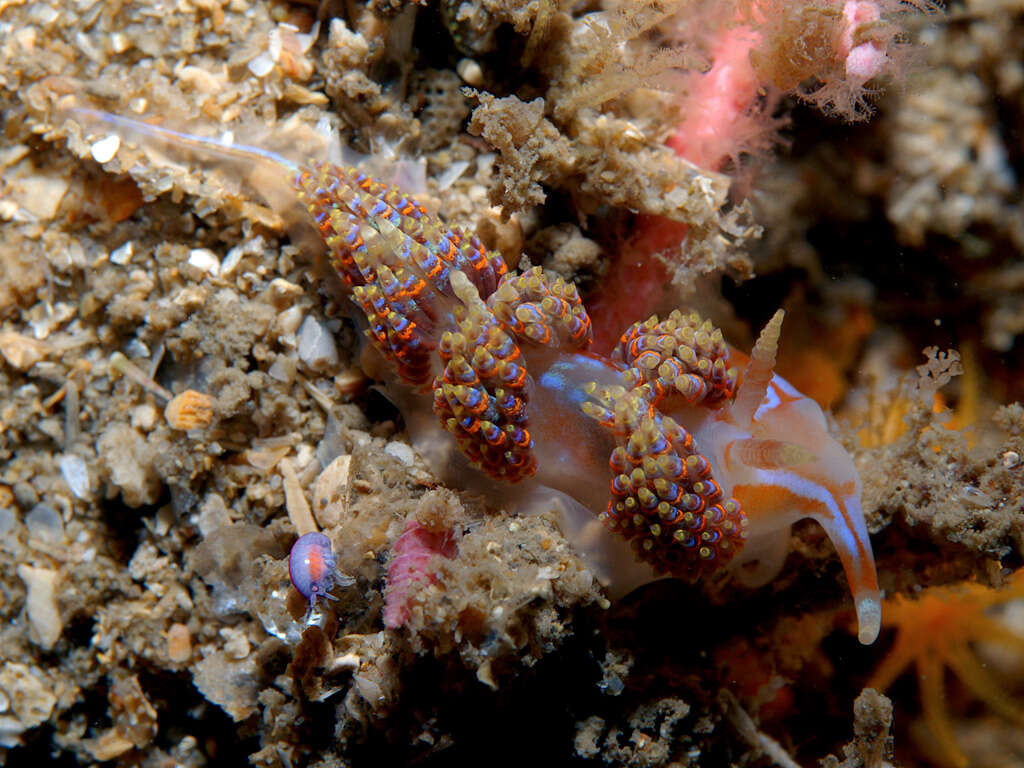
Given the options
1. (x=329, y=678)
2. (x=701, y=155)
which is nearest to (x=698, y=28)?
(x=701, y=155)

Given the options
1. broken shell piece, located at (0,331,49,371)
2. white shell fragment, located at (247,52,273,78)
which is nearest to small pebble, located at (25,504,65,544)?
broken shell piece, located at (0,331,49,371)

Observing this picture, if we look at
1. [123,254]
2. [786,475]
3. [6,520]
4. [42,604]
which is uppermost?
[786,475]

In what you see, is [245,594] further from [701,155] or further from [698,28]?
[698,28]

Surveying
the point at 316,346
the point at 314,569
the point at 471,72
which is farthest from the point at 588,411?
the point at 471,72

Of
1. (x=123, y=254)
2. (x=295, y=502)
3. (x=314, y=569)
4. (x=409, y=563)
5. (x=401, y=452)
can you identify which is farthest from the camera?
(x=123, y=254)

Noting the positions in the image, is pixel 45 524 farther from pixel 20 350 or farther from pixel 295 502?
pixel 295 502

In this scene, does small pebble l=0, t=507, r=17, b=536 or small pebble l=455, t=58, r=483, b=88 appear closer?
small pebble l=455, t=58, r=483, b=88

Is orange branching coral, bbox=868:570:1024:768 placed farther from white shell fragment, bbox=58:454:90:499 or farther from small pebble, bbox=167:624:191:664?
white shell fragment, bbox=58:454:90:499
